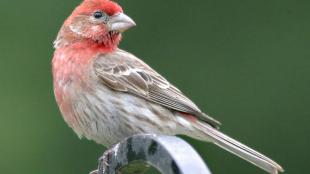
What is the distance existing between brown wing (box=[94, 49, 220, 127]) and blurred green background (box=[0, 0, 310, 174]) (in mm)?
3385

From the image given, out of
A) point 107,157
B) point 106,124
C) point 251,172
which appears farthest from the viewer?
point 251,172

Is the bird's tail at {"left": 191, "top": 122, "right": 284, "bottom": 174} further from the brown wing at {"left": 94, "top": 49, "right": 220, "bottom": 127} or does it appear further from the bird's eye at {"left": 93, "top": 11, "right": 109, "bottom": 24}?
the bird's eye at {"left": 93, "top": 11, "right": 109, "bottom": 24}

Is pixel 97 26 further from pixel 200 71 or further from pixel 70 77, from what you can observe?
pixel 200 71

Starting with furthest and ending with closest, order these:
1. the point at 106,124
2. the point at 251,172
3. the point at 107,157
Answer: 1. the point at 251,172
2. the point at 106,124
3. the point at 107,157

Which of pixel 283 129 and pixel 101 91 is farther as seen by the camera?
pixel 283 129

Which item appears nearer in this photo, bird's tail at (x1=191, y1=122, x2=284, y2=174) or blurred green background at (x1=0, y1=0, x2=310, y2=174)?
bird's tail at (x1=191, y1=122, x2=284, y2=174)

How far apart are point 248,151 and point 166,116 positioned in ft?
2.11

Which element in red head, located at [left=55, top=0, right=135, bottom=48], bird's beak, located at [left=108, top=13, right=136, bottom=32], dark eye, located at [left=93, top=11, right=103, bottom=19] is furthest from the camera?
dark eye, located at [left=93, top=11, right=103, bottom=19]

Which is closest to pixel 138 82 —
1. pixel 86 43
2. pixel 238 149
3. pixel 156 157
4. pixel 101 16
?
pixel 86 43

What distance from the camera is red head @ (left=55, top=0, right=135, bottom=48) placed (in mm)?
8094

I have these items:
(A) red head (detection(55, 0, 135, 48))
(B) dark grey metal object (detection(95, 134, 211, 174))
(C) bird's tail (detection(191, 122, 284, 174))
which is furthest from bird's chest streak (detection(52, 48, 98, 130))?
(B) dark grey metal object (detection(95, 134, 211, 174))

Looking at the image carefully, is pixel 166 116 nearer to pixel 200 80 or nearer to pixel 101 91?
pixel 101 91

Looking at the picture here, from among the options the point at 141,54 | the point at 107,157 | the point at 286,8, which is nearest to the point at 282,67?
the point at 286,8

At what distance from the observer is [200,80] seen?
1173 centimetres
